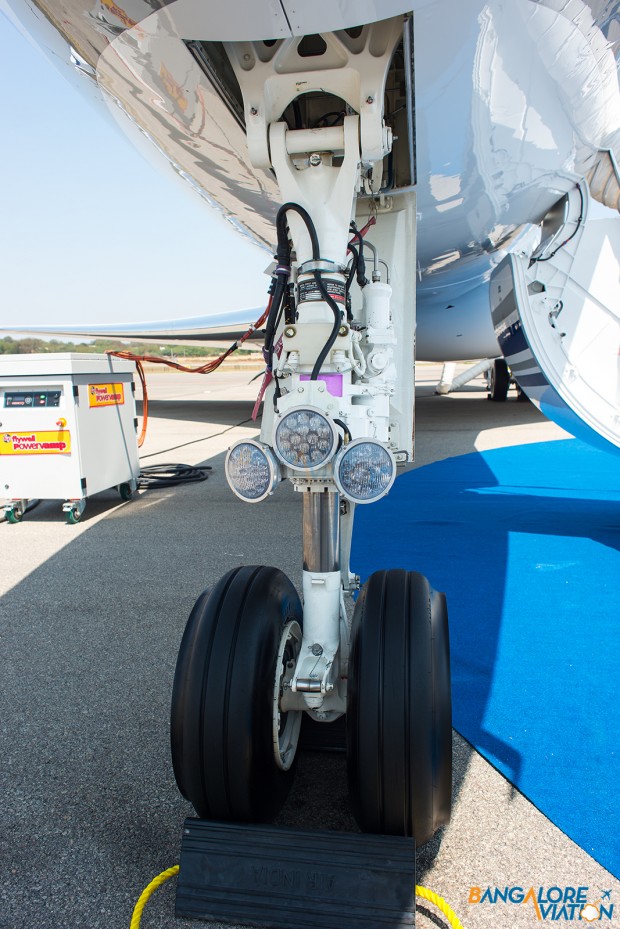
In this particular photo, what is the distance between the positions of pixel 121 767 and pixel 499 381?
12941 mm

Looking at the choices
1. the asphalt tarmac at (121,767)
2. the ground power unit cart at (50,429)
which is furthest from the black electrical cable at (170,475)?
the asphalt tarmac at (121,767)

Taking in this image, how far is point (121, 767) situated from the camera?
2.13 meters

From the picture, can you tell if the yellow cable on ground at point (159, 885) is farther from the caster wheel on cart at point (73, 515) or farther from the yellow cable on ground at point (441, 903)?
the caster wheel on cart at point (73, 515)

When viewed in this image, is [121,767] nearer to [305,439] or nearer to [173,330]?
[305,439]

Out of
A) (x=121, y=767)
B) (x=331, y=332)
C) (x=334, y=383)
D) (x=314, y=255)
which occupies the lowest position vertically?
(x=121, y=767)

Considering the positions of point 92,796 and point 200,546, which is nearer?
point 92,796

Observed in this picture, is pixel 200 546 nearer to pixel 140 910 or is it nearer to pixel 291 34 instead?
pixel 140 910

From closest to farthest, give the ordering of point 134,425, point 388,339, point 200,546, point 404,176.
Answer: point 388,339
point 404,176
point 200,546
point 134,425

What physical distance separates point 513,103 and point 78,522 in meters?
4.44

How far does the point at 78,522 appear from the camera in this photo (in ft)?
17.7

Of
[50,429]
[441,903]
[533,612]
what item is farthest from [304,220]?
[50,429]

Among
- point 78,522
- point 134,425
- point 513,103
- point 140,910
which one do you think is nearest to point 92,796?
point 140,910

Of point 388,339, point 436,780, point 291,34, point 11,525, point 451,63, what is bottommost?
point 11,525

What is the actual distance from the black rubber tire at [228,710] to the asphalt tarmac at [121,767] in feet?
0.84
